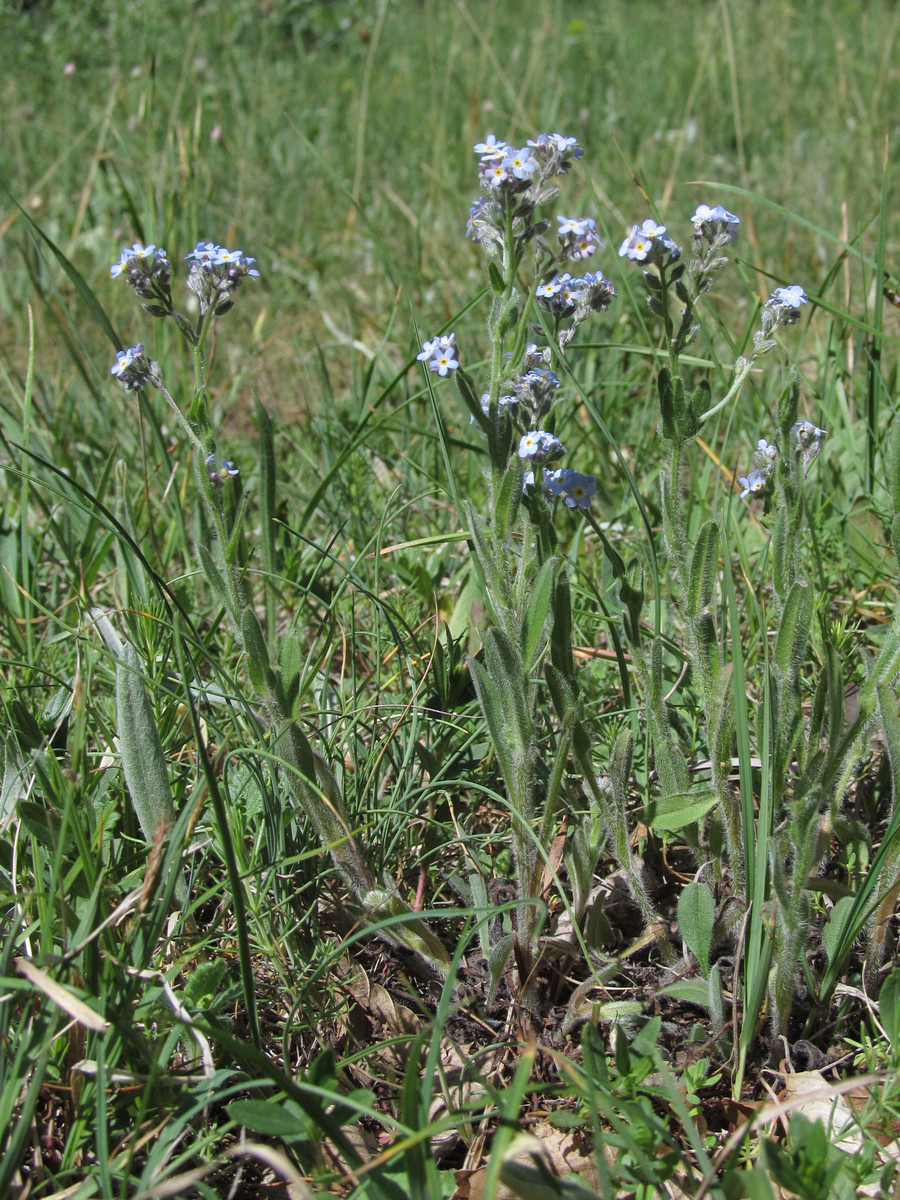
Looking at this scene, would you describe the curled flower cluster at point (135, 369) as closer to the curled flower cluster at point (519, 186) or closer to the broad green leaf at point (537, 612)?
the curled flower cluster at point (519, 186)

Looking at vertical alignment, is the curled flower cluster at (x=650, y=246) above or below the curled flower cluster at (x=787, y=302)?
above

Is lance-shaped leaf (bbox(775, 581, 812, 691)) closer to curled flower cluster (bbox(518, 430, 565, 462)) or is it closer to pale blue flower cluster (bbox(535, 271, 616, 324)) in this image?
curled flower cluster (bbox(518, 430, 565, 462))

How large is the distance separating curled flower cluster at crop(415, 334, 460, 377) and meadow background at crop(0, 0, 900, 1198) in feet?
0.74

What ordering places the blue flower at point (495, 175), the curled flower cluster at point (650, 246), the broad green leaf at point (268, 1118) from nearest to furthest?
the broad green leaf at point (268, 1118), the blue flower at point (495, 175), the curled flower cluster at point (650, 246)

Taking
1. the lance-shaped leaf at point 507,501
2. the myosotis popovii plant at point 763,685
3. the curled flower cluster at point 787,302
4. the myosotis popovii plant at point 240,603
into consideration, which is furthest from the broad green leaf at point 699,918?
the curled flower cluster at point 787,302

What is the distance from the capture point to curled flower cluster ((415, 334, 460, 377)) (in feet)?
4.65

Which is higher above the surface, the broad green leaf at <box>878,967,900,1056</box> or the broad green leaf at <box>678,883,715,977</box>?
the broad green leaf at <box>678,883,715,977</box>

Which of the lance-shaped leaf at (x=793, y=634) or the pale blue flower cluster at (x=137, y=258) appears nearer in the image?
the lance-shaped leaf at (x=793, y=634)

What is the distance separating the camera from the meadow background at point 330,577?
122 centimetres

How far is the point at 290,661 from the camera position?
1454 millimetres

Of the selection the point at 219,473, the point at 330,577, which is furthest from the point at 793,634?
the point at 330,577

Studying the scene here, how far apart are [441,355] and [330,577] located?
1.02 metres

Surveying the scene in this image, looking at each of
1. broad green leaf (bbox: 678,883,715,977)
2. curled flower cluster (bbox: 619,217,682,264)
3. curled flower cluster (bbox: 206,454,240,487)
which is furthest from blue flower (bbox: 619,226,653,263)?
broad green leaf (bbox: 678,883,715,977)

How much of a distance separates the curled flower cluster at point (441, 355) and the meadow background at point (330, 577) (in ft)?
0.74
